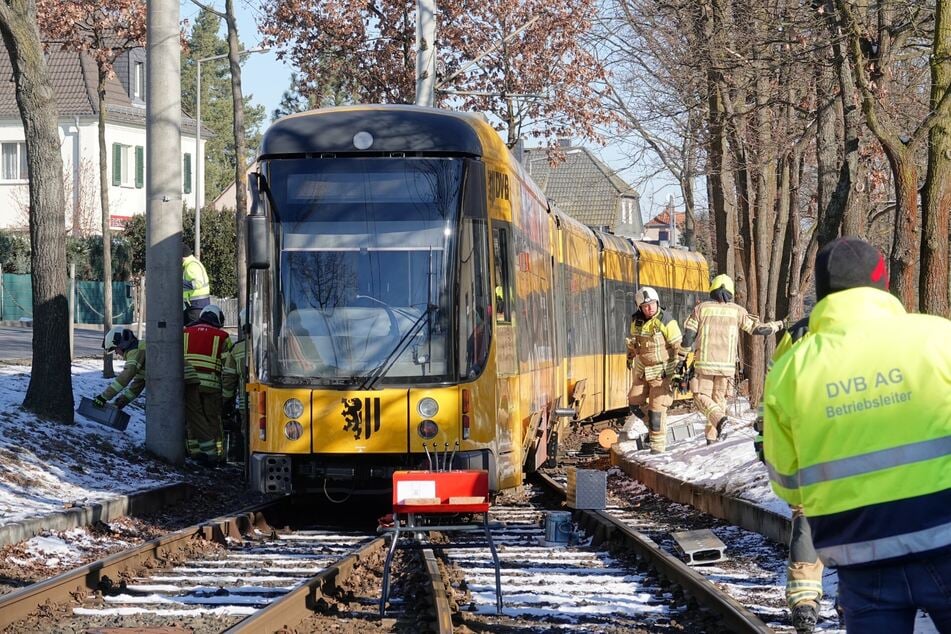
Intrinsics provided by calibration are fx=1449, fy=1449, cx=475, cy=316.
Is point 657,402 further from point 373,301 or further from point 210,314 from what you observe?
point 373,301

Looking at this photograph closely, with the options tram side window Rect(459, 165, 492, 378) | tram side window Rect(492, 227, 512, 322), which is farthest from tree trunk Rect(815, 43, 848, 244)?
tram side window Rect(459, 165, 492, 378)

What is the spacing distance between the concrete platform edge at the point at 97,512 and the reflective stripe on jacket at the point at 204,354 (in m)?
2.35

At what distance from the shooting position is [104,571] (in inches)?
361

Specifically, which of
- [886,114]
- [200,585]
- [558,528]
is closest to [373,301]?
[558,528]

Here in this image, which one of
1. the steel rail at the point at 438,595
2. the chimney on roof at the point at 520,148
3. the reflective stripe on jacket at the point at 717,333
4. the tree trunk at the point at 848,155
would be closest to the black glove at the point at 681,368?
the reflective stripe on jacket at the point at 717,333

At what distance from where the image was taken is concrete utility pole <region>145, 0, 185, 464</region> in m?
15.4

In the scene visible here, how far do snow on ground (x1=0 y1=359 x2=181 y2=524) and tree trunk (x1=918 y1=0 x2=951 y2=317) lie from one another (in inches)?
301

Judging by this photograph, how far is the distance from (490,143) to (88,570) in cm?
523

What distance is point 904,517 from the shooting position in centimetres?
412

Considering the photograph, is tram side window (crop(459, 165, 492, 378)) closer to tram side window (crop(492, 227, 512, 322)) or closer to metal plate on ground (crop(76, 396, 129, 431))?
tram side window (crop(492, 227, 512, 322))

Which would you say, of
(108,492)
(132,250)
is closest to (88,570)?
(108,492)

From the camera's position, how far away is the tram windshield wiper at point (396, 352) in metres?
11.7

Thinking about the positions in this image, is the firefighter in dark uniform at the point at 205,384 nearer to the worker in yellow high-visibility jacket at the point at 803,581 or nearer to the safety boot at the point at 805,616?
the worker in yellow high-visibility jacket at the point at 803,581

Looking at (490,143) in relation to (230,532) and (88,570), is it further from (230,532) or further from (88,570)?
(88,570)
